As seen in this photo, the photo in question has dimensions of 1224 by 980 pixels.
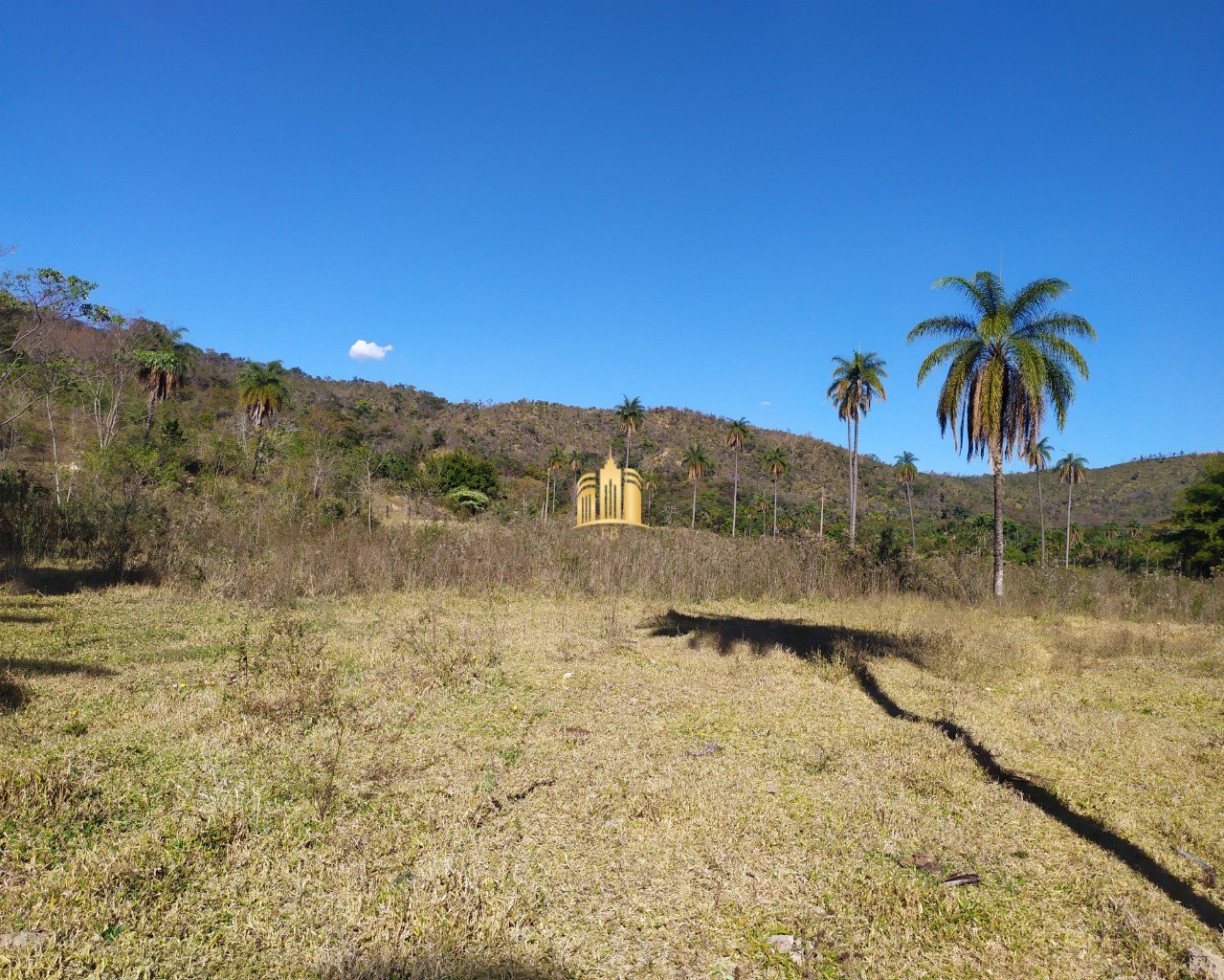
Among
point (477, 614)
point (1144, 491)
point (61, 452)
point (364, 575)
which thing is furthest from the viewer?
point (1144, 491)

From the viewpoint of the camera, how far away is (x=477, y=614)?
1079 centimetres

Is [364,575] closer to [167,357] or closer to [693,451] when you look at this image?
[167,357]

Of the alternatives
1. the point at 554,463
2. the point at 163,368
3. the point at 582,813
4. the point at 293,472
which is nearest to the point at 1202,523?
the point at 582,813

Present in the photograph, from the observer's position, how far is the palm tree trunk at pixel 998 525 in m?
14.2

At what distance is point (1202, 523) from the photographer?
82.8 feet

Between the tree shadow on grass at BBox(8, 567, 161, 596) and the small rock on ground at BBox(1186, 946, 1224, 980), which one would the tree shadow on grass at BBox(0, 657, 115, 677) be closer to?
the tree shadow on grass at BBox(8, 567, 161, 596)

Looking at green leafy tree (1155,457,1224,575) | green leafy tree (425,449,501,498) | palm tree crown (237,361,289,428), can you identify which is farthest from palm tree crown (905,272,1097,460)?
palm tree crown (237,361,289,428)

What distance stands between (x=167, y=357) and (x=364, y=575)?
2139 cm

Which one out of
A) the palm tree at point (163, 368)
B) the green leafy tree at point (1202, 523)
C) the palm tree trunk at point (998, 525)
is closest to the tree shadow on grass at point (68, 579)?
the palm tree trunk at point (998, 525)

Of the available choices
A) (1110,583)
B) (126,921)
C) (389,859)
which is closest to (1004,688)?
(389,859)

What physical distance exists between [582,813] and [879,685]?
4.54 meters

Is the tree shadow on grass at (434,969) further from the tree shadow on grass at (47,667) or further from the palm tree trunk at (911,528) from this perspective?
the palm tree trunk at (911,528)

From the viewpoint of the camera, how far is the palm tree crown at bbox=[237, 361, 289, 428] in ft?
120

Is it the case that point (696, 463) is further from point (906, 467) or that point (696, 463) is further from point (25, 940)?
point (25, 940)
